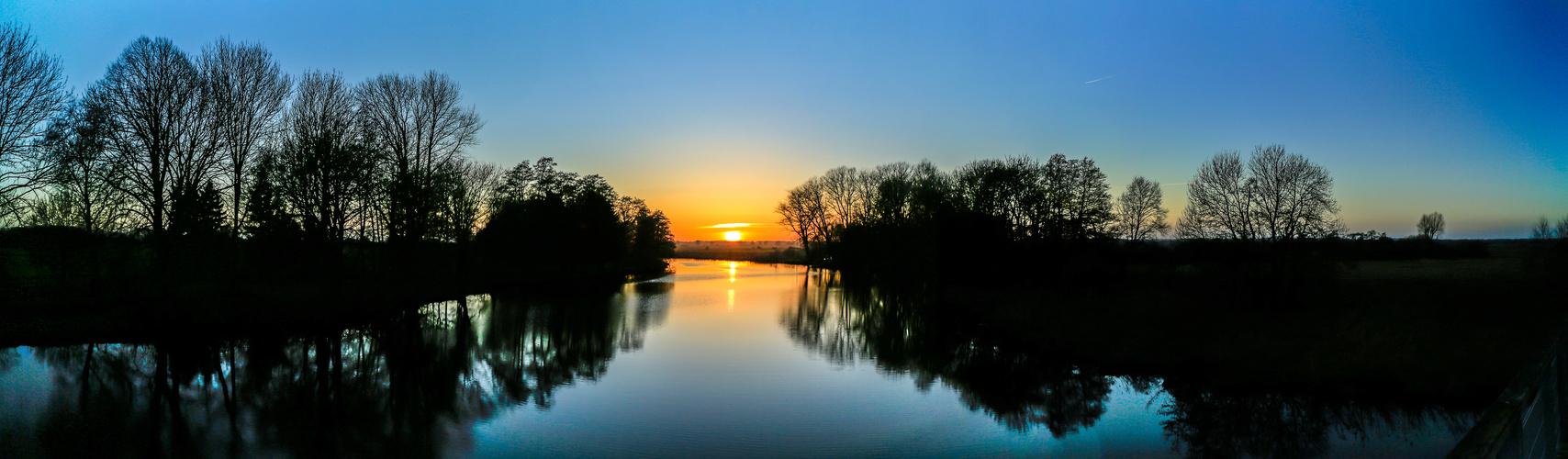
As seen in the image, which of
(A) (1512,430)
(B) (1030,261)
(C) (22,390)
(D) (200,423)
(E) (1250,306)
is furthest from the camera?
(B) (1030,261)

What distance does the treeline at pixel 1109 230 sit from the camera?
21.9 metres

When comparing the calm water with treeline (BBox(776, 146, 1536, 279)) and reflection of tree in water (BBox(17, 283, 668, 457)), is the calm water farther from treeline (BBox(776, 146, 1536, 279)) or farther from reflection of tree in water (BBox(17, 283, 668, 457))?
treeline (BBox(776, 146, 1536, 279))

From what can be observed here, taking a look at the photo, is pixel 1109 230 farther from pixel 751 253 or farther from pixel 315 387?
pixel 751 253

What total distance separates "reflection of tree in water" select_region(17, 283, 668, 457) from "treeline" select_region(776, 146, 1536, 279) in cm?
1645

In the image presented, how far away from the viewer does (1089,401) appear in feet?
39.1

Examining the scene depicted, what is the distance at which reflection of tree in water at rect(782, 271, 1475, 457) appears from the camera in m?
9.47

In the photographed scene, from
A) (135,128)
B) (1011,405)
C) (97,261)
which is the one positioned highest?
(135,128)

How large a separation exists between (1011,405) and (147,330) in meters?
20.4

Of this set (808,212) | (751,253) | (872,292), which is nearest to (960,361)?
(872,292)

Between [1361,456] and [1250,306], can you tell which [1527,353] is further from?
[1250,306]

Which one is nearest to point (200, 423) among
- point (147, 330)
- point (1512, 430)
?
point (147, 330)

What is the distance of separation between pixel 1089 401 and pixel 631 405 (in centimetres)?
822

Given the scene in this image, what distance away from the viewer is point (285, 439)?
8.41m

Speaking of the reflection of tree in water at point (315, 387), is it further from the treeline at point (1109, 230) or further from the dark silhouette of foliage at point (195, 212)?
the treeline at point (1109, 230)
